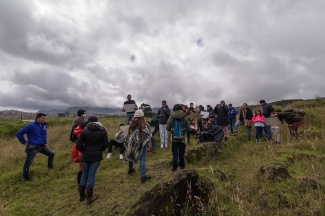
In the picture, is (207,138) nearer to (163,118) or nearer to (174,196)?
(163,118)

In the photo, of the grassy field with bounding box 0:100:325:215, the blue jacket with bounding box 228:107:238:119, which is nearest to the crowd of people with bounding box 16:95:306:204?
the grassy field with bounding box 0:100:325:215

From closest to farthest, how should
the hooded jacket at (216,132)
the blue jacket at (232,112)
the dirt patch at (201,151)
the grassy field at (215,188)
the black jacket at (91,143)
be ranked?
1. the grassy field at (215,188)
2. the black jacket at (91,143)
3. the dirt patch at (201,151)
4. the hooded jacket at (216,132)
5. the blue jacket at (232,112)

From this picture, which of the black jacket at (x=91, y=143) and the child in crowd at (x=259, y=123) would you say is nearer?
the black jacket at (x=91, y=143)

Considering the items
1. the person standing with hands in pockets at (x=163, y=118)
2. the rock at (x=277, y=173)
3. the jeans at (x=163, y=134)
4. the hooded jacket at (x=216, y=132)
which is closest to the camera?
the rock at (x=277, y=173)

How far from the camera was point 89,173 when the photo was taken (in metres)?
4.27

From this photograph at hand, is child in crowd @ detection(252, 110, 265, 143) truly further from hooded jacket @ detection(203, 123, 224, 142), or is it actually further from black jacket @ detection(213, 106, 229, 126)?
hooded jacket @ detection(203, 123, 224, 142)

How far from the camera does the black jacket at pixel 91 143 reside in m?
4.23

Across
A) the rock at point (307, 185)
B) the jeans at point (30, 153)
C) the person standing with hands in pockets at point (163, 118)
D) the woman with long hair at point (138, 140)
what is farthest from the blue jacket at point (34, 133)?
the rock at point (307, 185)

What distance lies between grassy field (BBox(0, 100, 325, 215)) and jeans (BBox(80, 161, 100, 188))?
0.46 metres

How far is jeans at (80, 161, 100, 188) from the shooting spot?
4.25 meters

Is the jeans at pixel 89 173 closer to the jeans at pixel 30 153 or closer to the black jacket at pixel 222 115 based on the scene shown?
the jeans at pixel 30 153

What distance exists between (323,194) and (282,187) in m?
0.73

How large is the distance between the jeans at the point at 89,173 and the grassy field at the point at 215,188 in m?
0.46

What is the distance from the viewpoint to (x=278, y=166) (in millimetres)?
4648
